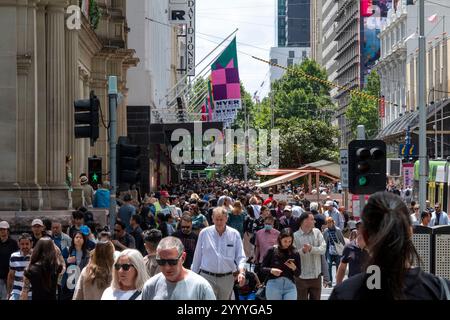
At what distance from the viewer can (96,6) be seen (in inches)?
1403

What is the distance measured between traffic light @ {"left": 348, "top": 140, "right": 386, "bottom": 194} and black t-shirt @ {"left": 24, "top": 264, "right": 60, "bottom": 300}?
5726 millimetres

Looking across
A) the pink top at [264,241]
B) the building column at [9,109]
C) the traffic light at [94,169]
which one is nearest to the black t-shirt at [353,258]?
the pink top at [264,241]

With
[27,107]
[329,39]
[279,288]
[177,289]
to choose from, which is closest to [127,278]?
[177,289]

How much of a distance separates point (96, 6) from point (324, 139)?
51.1m

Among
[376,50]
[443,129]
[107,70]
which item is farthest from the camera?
[376,50]

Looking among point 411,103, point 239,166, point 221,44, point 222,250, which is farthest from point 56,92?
point 239,166

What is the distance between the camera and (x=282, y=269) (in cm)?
1423

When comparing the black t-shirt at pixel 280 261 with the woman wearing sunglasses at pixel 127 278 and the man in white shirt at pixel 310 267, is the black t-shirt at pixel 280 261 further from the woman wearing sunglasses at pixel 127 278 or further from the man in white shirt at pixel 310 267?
the woman wearing sunglasses at pixel 127 278

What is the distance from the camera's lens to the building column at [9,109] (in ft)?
78.5

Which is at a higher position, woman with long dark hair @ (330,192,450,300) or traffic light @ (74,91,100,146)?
traffic light @ (74,91,100,146)

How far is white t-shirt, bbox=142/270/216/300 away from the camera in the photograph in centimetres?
784

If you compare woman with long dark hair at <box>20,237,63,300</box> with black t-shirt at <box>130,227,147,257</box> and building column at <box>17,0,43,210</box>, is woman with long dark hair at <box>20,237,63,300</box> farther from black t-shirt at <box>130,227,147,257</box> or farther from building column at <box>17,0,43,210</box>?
building column at <box>17,0,43,210</box>

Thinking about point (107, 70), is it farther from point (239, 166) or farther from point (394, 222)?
point (239, 166)

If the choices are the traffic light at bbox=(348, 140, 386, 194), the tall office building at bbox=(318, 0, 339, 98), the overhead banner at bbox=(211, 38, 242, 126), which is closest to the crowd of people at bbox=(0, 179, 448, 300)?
the traffic light at bbox=(348, 140, 386, 194)
